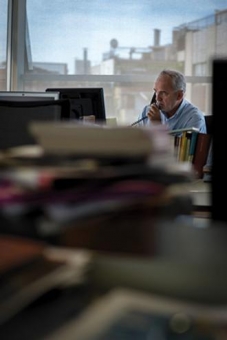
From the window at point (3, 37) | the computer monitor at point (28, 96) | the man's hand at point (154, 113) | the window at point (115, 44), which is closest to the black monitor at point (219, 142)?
the computer monitor at point (28, 96)

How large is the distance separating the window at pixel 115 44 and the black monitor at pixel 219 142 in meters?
4.67

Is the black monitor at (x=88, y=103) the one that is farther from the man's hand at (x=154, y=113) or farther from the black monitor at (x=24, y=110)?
the man's hand at (x=154, y=113)

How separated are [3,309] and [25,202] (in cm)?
11

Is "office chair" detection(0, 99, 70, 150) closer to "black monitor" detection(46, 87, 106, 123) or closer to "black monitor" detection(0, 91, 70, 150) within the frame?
"black monitor" detection(0, 91, 70, 150)

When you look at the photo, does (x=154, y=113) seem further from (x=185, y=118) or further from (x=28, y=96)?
(x=28, y=96)

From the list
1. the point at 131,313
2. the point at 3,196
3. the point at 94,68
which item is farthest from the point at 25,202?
the point at 94,68

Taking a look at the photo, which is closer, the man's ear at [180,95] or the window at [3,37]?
the man's ear at [180,95]

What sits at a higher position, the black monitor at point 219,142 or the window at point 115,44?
the window at point 115,44

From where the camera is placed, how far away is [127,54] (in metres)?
5.47

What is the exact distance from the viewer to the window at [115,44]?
5.39 meters

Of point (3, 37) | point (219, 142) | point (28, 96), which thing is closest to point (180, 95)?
point (28, 96)

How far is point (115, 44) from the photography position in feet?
17.9

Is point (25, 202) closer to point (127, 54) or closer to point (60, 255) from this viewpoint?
point (60, 255)

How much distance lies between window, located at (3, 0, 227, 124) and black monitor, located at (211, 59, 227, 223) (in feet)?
15.3
